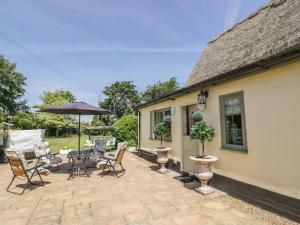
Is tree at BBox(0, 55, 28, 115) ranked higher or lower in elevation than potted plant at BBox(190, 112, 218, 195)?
higher

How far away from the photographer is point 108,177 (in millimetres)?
7348

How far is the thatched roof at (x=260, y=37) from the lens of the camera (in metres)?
5.32

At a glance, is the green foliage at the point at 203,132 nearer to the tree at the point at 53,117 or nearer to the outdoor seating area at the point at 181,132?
the outdoor seating area at the point at 181,132

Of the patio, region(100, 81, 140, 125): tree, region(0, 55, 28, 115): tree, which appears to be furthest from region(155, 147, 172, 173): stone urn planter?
region(0, 55, 28, 115): tree

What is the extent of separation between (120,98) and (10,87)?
17709 mm

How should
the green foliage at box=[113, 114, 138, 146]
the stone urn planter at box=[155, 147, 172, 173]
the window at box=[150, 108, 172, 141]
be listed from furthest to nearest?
the green foliage at box=[113, 114, 138, 146] → the window at box=[150, 108, 172, 141] → the stone urn planter at box=[155, 147, 172, 173]

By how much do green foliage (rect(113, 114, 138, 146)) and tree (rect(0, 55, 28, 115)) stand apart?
81.3 ft

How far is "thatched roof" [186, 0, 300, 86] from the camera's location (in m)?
5.32

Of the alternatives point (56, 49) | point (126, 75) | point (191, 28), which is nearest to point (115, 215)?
point (191, 28)

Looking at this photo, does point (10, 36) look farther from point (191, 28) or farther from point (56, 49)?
point (191, 28)

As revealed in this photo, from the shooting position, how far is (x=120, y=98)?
3928 centimetres

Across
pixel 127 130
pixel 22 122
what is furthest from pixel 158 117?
pixel 22 122

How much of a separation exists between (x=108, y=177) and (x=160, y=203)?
3090 mm

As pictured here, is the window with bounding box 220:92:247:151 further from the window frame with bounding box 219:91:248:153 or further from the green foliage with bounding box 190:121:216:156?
the green foliage with bounding box 190:121:216:156
